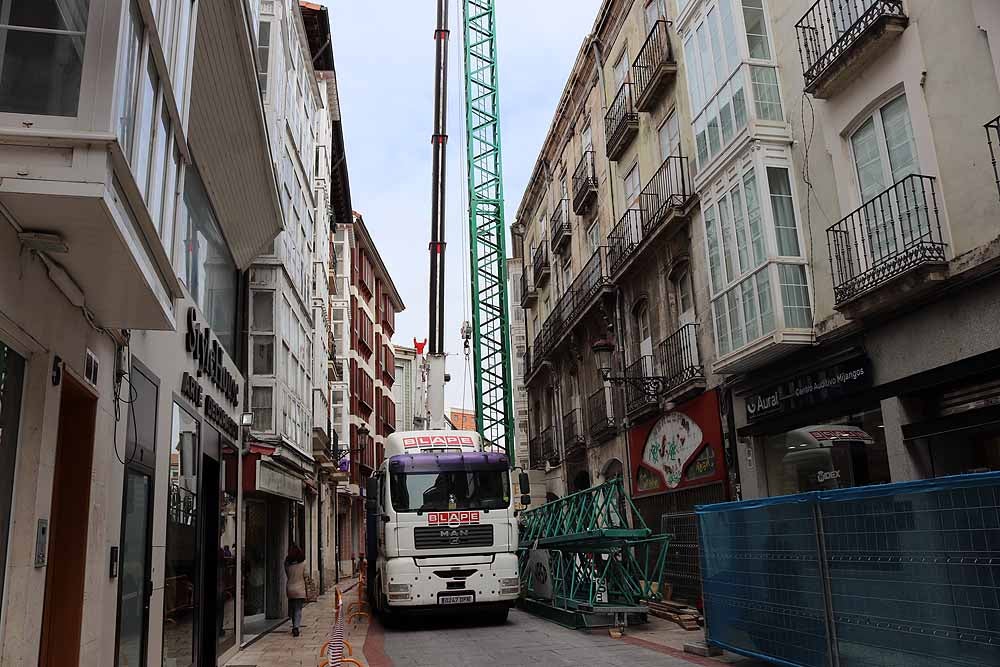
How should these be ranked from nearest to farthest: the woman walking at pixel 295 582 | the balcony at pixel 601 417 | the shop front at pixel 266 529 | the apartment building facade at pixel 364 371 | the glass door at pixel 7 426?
the glass door at pixel 7 426 → the woman walking at pixel 295 582 → the shop front at pixel 266 529 → the balcony at pixel 601 417 → the apartment building facade at pixel 364 371

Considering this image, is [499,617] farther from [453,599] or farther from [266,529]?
[266,529]

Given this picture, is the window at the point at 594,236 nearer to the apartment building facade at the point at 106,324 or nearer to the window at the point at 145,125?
the apartment building facade at the point at 106,324

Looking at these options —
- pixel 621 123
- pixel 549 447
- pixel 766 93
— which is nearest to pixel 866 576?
pixel 766 93

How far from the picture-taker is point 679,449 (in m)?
18.2

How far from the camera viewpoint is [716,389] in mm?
16641

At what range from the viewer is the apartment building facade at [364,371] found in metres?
42.0

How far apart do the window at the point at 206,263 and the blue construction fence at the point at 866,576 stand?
650 cm

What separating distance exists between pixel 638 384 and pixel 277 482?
833 centimetres

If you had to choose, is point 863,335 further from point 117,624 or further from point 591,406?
point 591,406

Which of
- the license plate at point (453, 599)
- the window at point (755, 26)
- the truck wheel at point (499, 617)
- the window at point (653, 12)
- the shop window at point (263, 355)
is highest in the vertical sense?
the window at point (653, 12)

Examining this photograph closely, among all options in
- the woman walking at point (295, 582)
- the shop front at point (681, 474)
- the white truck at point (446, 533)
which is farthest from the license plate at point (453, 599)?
the shop front at point (681, 474)

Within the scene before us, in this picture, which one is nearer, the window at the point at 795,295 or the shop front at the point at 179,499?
the shop front at the point at 179,499

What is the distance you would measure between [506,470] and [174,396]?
843 cm

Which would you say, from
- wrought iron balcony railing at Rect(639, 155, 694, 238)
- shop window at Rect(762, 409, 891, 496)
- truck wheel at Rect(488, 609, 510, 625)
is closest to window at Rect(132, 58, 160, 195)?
shop window at Rect(762, 409, 891, 496)
